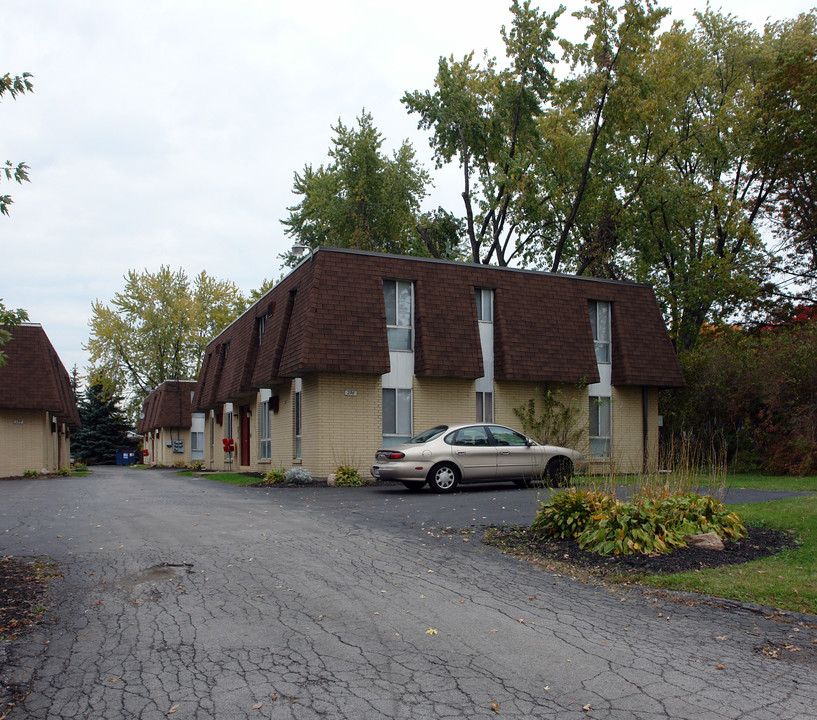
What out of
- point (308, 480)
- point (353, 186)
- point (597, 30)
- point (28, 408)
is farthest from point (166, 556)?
point (353, 186)

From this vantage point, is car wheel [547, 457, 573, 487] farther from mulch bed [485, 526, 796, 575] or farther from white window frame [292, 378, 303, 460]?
white window frame [292, 378, 303, 460]

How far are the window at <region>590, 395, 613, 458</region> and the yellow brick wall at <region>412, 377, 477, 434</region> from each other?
14.8 feet

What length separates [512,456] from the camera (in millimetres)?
16891

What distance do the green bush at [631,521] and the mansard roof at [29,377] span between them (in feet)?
81.1

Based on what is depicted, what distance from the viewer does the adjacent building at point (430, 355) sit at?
20250 millimetres

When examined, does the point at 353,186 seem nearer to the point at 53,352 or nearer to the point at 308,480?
the point at 53,352

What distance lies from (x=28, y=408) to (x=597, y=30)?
26171mm

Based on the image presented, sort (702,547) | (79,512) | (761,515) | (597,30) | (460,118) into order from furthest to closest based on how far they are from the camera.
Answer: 1. (460,118)
2. (597,30)
3. (79,512)
4. (761,515)
5. (702,547)

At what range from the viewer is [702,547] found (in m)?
8.62

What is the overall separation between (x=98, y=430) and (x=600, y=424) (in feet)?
179

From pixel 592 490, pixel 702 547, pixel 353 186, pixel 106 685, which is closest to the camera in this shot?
pixel 106 685

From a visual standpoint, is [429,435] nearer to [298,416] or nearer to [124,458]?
[298,416]

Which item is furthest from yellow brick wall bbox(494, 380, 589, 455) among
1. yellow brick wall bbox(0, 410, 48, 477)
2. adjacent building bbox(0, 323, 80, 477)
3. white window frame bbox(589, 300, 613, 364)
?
yellow brick wall bbox(0, 410, 48, 477)

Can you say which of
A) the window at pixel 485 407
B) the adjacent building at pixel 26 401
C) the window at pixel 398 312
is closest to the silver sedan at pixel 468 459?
the window at pixel 398 312
